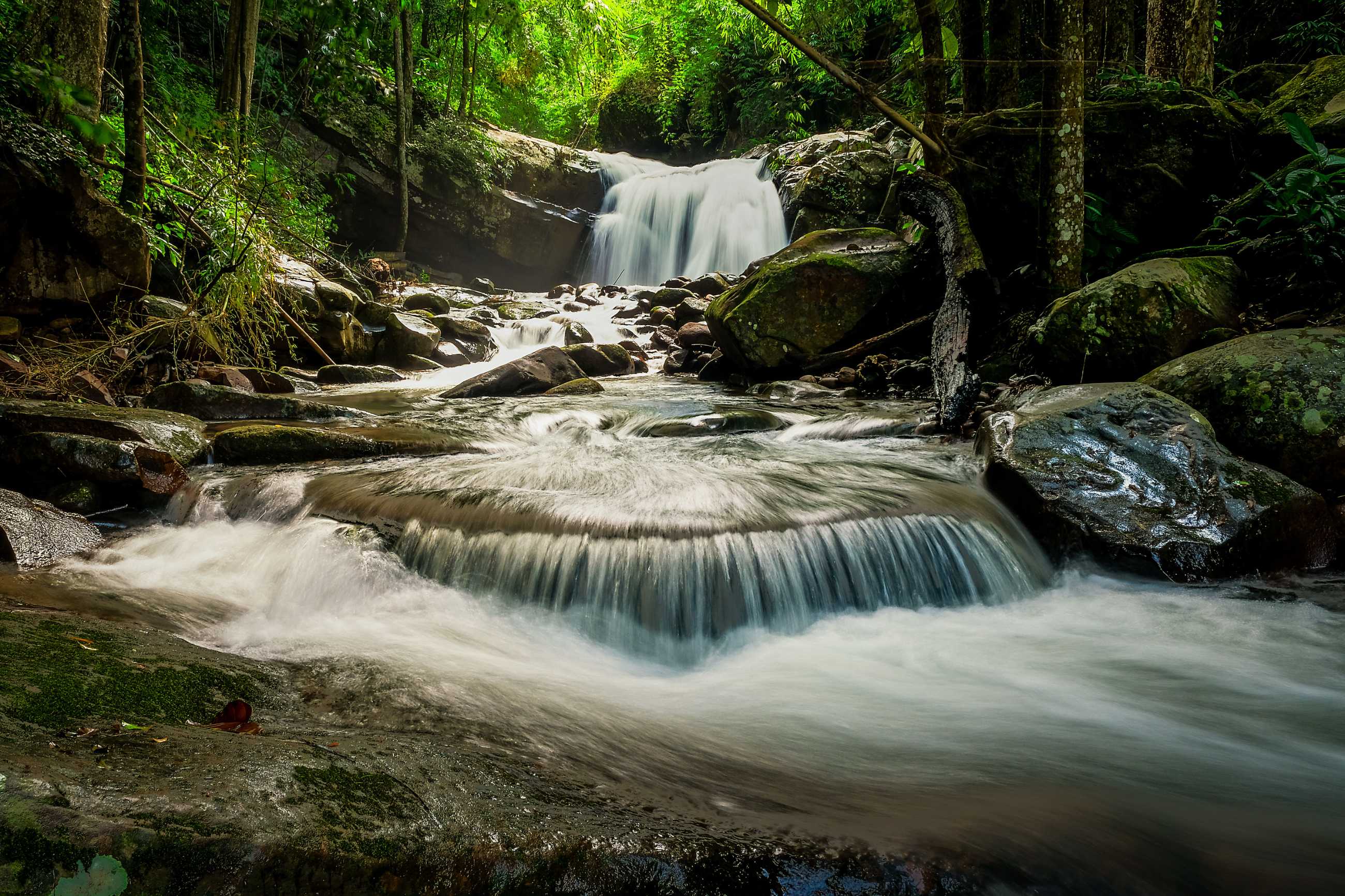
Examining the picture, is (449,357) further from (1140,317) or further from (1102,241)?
(1140,317)

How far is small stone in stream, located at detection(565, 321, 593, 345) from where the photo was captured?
13055mm

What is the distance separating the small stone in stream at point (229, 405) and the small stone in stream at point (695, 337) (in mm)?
6222

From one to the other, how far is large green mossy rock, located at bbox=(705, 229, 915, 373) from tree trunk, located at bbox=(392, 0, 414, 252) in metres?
11.8

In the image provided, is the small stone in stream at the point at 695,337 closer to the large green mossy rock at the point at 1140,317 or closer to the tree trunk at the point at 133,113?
the large green mossy rock at the point at 1140,317

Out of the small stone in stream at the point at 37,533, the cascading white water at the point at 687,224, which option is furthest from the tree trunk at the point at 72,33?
the cascading white water at the point at 687,224

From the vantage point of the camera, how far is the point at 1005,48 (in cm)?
823

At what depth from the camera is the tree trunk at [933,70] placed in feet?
24.1

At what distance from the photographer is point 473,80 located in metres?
21.7

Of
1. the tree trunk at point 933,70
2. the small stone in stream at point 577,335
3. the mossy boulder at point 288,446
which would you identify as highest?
the tree trunk at point 933,70

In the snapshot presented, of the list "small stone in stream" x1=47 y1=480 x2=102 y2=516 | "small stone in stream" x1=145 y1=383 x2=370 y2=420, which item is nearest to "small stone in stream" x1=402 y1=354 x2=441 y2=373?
"small stone in stream" x1=145 y1=383 x2=370 y2=420

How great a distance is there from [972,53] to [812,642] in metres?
7.85

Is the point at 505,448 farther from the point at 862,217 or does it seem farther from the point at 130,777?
the point at 862,217

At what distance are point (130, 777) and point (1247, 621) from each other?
436 cm

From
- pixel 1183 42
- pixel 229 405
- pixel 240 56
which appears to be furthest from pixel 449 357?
pixel 1183 42
